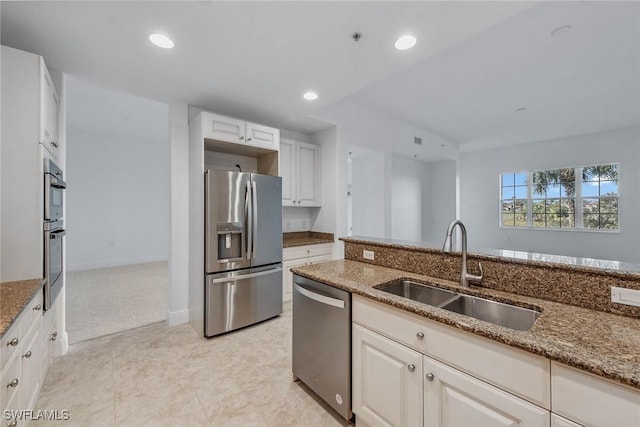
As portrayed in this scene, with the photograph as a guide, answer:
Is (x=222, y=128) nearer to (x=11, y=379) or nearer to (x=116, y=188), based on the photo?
(x=11, y=379)

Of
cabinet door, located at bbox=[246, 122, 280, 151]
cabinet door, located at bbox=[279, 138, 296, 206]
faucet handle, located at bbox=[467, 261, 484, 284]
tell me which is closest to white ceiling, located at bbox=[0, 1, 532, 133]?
cabinet door, located at bbox=[246, 122, 280, 151]

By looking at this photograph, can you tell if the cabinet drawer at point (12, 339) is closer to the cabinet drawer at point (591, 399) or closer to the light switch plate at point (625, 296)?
the cabinet drawer at point (591, 399)

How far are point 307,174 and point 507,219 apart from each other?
240 inches

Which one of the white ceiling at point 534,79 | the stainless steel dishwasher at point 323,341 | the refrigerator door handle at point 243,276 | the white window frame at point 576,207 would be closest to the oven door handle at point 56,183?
the refrigerator door handle at point 243,276

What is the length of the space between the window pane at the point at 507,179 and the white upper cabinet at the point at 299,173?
585cm

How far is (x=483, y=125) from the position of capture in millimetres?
5305

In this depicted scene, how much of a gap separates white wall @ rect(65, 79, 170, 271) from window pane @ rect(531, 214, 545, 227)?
861 centimetres

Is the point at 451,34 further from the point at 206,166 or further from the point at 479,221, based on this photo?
the point at 479,221

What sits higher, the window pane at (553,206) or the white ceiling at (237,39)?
the white ceiling at (237,39)

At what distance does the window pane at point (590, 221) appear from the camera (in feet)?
19.5

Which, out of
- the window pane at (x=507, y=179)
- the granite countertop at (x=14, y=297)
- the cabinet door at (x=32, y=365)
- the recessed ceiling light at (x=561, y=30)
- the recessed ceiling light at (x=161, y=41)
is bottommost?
the cabinet door at (x=32, y=365)

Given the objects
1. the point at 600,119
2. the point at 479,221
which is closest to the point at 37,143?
the point at 600,119

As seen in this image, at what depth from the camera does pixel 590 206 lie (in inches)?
238

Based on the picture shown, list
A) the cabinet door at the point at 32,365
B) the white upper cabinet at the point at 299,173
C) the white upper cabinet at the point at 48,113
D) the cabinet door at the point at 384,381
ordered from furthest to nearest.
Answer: the white upper cabinet at the point at 299,173
the white upper cabinet at the point at 48,113
the cabinet door at the point at 32,365
the cabinet door at the point at 384,381
